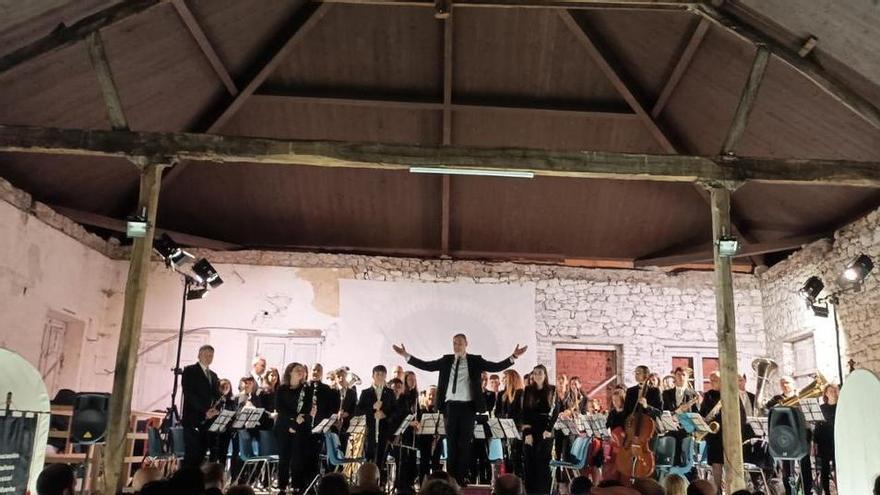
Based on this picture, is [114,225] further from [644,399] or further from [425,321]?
[644,399]

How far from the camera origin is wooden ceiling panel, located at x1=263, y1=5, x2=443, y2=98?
29.5 feet

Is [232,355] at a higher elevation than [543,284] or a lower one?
lower

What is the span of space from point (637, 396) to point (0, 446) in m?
5.77

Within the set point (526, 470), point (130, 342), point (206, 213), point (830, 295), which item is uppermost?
point (206, 213)

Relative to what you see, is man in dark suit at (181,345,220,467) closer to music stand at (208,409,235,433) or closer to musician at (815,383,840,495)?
music stand at (208,409,235,433)

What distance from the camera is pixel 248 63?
9.57 metres

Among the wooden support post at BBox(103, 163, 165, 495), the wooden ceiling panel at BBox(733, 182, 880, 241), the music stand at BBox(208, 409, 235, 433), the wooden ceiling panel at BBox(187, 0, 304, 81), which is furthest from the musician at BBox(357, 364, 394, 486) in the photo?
the wooden ceiling panel at BBox(733, 182, 880, 241)

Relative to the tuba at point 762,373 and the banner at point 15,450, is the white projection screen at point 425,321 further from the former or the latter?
the banner at point 15,450

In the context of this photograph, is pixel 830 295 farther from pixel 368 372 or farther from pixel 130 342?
pixel 130 342

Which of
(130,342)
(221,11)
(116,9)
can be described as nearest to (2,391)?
(130,342)

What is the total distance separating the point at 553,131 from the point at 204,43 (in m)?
4.67

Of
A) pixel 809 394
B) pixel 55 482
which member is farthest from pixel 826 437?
pixel 55 482

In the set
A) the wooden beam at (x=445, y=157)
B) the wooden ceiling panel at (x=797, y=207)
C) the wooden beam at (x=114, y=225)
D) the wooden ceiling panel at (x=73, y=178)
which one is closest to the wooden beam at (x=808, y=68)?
the wooden beam at (x=445, y=157)

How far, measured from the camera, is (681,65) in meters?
8.77
